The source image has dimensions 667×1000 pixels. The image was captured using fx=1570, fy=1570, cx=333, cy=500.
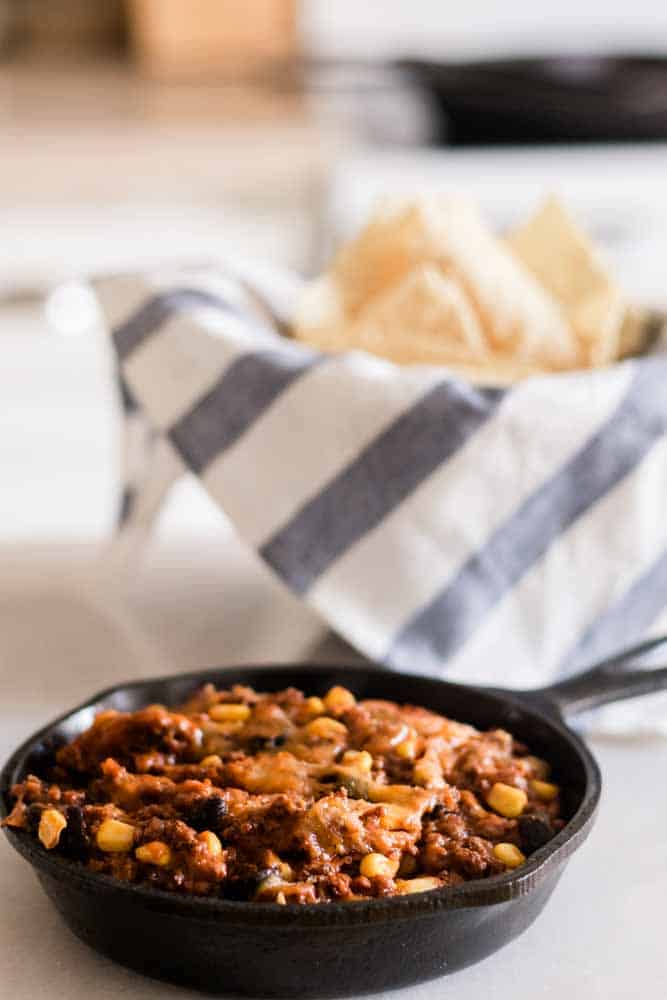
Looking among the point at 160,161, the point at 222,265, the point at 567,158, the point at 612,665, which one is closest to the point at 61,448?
the point at 160,161

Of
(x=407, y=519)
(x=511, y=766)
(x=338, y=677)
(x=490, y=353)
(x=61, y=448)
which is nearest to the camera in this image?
(x=511, y=766)

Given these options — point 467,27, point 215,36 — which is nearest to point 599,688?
point 467,27

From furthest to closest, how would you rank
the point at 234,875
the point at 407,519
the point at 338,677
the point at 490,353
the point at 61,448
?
the point at 61,448
the point at 490,353
the point at 407,519
the point at 338,677
the point at 234,875

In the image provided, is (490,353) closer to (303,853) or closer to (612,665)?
(612,665)

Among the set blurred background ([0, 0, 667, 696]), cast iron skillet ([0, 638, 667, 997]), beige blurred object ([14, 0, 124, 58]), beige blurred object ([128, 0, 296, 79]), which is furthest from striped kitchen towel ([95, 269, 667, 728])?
beige blurred object ([14, 0, 124, 58])

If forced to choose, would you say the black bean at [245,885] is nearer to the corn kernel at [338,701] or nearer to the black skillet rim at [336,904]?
the black skillet rim at [336,904]
